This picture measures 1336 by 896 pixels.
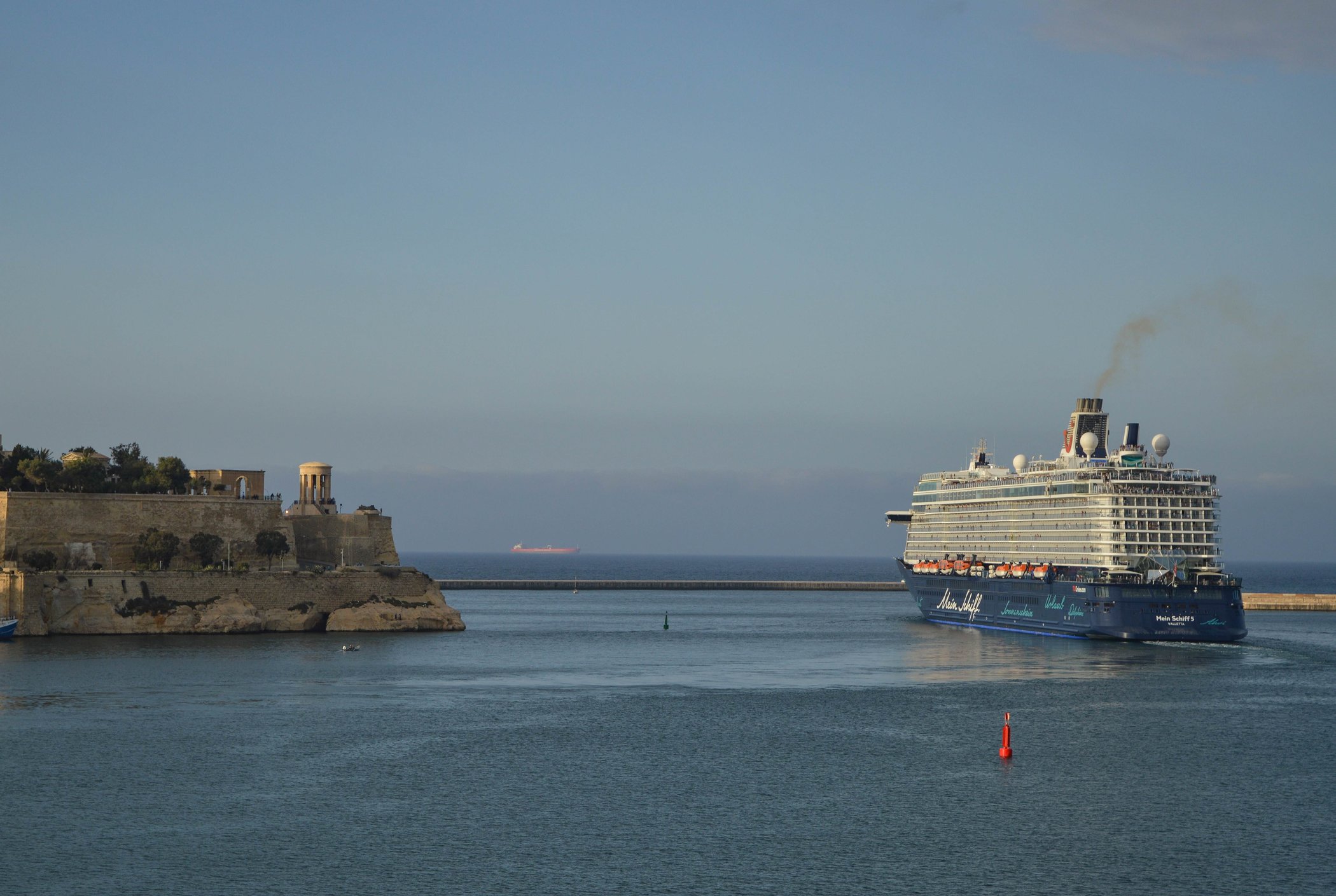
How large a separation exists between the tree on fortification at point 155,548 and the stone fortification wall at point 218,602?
2.84 meters

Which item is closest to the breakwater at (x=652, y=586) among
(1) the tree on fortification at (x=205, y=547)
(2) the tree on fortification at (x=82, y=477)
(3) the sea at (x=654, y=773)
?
(2) the tree on fortification at (x=82, y=477)

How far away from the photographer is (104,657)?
49.6m

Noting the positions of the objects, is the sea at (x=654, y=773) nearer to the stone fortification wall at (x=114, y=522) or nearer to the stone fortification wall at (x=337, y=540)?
the stone fortification wall at (x=114, y=522)

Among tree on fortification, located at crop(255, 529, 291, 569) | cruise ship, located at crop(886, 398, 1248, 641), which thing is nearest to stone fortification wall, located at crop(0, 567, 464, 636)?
tree on fortification, located at crop(255, 529, 291, 569)

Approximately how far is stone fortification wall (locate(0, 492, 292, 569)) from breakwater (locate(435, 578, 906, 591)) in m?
50.8

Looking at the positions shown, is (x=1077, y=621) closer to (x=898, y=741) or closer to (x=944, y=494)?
(x=944, y=494)

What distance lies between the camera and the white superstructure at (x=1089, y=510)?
5938 centimetres

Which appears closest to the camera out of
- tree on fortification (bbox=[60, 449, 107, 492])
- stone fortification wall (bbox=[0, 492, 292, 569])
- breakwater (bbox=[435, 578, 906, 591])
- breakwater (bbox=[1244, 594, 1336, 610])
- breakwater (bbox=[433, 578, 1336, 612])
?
stone fortification wall (bbox=[0, 492, 292, 569])

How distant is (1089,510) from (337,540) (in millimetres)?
37535

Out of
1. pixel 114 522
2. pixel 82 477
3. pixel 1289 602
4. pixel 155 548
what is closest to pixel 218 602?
pixel 155 548

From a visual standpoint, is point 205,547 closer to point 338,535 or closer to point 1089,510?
point 338,535

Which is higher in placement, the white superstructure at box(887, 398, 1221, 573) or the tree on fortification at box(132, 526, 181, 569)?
the white superstructure at box(887, 398, 1221, 573)

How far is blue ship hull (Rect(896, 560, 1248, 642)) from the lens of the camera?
56844 mm

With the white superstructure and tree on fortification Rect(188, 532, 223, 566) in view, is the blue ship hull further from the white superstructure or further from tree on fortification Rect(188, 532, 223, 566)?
tree on fortification Rect(188, 532, 223, 566)
